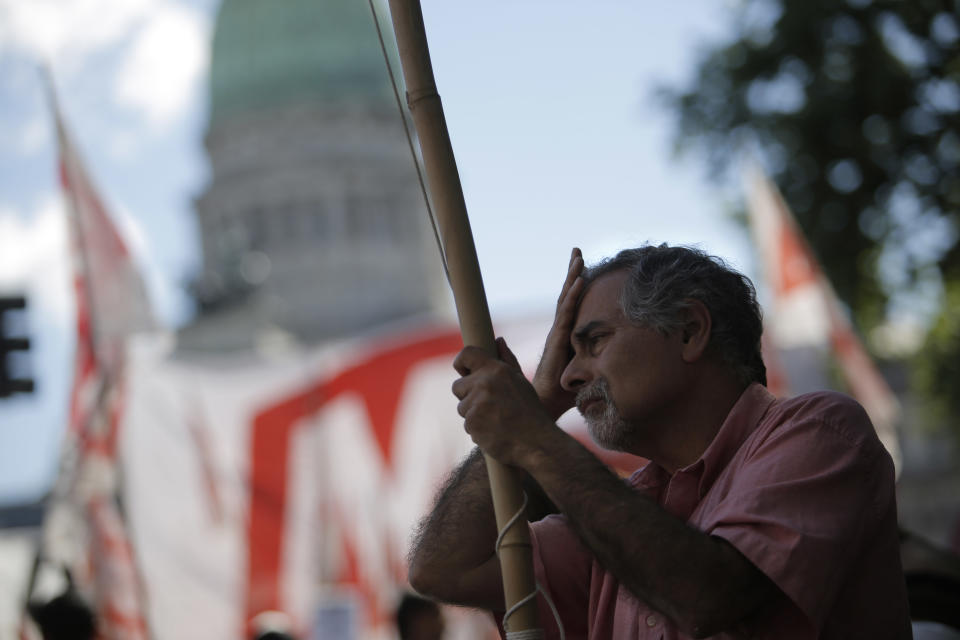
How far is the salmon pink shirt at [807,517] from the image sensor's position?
6.75 ft

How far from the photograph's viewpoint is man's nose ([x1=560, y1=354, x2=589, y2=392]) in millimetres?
2461

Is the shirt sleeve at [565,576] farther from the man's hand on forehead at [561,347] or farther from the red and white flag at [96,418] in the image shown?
the red and white flag at [96,418]

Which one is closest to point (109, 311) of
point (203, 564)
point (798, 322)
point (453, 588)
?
point (203, 564)

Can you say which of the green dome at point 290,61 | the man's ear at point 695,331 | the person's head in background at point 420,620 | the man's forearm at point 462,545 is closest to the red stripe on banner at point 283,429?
the person's head in background at point 420,620

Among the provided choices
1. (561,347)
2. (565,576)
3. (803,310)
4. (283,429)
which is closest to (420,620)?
(565,576)

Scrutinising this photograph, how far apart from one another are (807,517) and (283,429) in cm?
1193

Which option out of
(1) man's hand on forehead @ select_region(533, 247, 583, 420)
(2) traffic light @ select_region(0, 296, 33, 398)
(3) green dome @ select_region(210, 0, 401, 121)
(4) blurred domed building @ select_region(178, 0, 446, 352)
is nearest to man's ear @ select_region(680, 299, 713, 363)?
(1) man's hand on forehead @ select_region(533, 247, 583, 420)

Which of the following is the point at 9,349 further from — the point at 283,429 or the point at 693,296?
the point at 693,296

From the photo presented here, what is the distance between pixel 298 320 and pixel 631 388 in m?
58.2

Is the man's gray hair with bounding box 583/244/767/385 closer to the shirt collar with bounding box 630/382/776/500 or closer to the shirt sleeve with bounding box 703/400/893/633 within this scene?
the shirt collar with bounding box 630/382/776/500

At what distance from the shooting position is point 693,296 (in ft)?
8.09

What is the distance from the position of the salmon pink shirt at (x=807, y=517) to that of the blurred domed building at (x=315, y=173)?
56592mm

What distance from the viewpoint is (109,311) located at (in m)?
11.0

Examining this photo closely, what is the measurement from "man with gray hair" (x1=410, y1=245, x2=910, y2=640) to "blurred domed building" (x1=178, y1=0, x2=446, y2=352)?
2217 inches
